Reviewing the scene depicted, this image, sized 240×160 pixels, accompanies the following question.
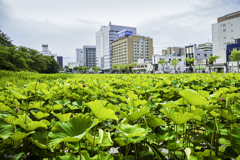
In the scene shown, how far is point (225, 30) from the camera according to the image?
161ft

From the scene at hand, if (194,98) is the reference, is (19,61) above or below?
above

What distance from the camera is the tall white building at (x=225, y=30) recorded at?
46.9 m

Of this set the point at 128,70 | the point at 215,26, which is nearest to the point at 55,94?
the point at 215,26

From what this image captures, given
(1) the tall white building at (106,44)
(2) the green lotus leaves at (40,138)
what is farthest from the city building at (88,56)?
(2) the green lotus leaves at (40,138)

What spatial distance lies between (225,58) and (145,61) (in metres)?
30.7

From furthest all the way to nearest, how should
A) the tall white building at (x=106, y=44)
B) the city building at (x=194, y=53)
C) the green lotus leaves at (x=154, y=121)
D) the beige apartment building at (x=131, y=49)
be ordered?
the tall white building at (x=106, y=44) → the beige apartment building at (x=131, y=49) → the city building at (x=194, y=53) → the green lotus leaves at (x=154, y=121)

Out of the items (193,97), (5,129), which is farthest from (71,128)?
(193,97)

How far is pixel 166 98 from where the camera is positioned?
8.46 ft

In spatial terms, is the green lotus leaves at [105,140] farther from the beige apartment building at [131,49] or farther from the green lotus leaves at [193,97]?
the beige apartment building at [131,49]

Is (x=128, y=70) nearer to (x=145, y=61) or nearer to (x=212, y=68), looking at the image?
(x=145, y=61)

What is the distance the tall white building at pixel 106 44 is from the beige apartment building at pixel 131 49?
555 cm

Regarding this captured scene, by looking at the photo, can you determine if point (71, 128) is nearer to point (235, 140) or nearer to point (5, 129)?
point (5, 129)

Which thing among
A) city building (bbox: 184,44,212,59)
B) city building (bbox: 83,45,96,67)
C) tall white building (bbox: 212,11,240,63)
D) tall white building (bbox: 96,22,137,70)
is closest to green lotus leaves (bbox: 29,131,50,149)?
tall white building (bbox: 212,11,240,63)

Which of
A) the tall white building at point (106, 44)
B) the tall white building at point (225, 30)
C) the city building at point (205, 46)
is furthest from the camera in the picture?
the tall white building at point (106, 44)
